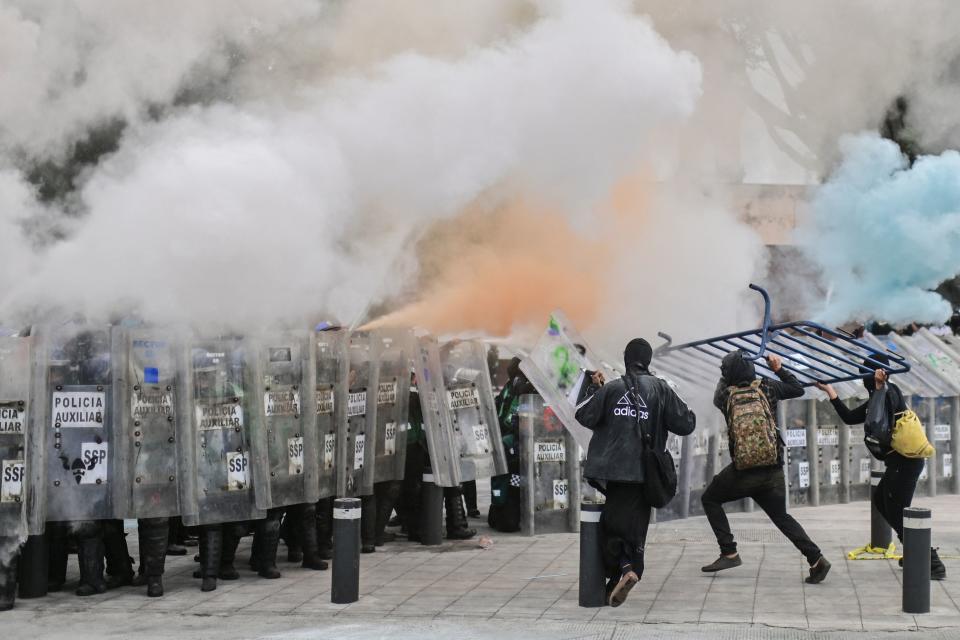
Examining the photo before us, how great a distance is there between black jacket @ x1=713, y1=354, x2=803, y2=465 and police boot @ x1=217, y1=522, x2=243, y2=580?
329 cm

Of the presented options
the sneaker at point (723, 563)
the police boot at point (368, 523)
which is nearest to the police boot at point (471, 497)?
the police boot at point (368, 523)

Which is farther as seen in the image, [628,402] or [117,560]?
[117,560]

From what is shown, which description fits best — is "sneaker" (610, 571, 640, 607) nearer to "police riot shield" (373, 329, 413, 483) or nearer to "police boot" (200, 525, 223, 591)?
"police boot" (200, 525, 223, 591)

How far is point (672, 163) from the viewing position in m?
13.0

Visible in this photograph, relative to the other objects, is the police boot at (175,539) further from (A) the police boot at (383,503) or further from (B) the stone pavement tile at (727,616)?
(B) the stone pavement tile at (727,616)

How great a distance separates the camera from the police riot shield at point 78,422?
26.0 feet

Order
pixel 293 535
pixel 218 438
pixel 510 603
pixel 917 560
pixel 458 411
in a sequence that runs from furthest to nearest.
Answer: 1. pixel 458 411
2. pixel 293 535
3. pixel 218 438
4. pixel 510 603
5. pixel 917 560

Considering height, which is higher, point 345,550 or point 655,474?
point 655,474

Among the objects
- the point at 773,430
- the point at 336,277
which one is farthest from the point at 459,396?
the point at 773,430

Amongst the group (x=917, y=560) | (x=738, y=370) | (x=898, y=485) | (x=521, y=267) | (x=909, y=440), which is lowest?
(x=917, y=560)

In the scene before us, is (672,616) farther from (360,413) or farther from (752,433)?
(360,413)

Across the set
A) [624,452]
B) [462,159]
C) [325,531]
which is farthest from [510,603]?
[462,159]

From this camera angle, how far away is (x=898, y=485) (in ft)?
27.9

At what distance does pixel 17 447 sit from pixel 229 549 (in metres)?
1.72
